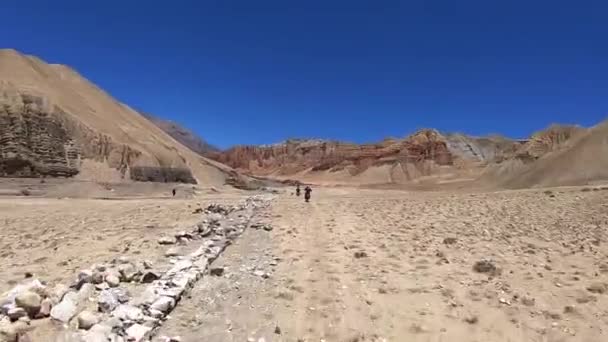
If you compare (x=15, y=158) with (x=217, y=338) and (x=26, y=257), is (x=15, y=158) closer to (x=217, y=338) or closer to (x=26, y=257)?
(x=26, y=257)

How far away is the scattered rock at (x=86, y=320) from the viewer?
20.9 ft

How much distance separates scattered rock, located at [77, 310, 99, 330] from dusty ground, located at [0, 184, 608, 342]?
89 centimetres

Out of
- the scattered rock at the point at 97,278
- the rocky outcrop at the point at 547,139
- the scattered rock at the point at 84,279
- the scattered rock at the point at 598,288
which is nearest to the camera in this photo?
the scattered rock at the point at 84,279

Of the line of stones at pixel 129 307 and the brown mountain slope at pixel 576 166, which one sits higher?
the brown mountain slope at pixel 576 166

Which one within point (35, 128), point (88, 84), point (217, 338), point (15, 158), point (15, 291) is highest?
point (88, 84)

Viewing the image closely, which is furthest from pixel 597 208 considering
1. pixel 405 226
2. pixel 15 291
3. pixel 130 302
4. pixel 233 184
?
pixel 233 184

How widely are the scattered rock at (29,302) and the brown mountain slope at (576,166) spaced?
58.9 metres

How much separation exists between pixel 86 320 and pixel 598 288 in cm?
847

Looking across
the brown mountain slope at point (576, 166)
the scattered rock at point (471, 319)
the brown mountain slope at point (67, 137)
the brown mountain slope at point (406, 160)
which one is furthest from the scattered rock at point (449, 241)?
the brown mountain slope at point (406, 160)

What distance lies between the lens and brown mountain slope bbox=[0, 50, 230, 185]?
52375 mm

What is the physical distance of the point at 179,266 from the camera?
991 cm

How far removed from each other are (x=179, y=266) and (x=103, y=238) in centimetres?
636

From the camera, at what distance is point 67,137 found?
59594mm

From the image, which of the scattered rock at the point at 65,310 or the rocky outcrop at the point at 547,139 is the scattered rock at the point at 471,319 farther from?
the rocky outcrop at the point at 547,139
